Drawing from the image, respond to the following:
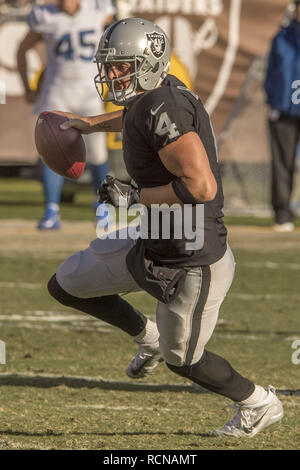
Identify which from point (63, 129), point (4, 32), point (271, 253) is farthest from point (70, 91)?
point (63, 129)

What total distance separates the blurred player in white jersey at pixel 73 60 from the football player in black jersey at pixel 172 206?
6160mm

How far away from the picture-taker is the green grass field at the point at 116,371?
4672 millimetres

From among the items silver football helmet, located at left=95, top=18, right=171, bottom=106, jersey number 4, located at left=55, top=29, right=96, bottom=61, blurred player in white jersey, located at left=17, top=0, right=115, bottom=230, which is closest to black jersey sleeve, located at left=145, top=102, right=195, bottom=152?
silver football helmet, located at left=95, top=18, right=171, bottom=106

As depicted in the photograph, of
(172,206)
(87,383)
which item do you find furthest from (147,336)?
(172,206)

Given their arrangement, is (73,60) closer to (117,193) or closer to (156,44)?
(156,44)

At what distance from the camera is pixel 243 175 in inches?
555

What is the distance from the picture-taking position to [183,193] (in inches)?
174

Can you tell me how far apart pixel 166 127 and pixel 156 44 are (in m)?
0.55

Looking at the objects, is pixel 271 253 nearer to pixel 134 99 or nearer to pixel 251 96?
pixel 251 96

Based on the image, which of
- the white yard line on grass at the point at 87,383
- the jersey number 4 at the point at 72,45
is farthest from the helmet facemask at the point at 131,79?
the jersey number 4 at the point at 72,45

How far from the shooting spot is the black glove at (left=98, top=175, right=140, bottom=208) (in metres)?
4.72

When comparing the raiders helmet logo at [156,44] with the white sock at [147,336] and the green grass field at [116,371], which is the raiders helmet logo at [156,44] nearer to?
the white sock at [147,336]

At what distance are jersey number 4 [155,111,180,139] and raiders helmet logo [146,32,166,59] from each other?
439 millimetres

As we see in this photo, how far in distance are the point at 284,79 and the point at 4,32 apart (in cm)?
512
